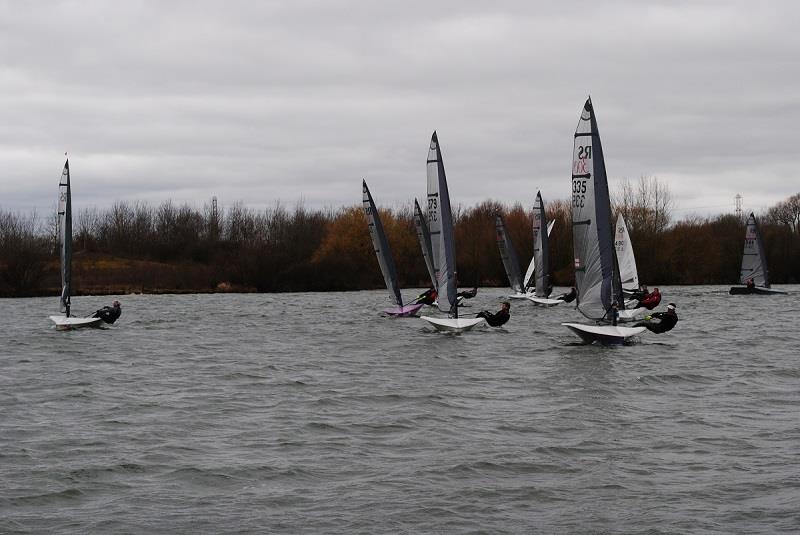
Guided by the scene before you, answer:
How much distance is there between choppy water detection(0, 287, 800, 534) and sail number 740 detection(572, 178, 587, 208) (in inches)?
158

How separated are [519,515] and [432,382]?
1120cm

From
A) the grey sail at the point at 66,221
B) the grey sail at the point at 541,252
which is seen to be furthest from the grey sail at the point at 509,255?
the grey sail at the point at 66,221

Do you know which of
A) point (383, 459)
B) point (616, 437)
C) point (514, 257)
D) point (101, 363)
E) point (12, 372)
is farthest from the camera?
point (514, 257)

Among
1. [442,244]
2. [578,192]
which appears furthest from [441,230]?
[578,192]

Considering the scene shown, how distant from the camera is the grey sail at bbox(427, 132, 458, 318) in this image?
1314 inches

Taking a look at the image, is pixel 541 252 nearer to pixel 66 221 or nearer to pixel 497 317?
pixel 497 317

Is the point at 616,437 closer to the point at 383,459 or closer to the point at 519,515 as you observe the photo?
the point at 383,459

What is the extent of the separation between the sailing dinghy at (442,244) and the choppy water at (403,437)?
3.35ft

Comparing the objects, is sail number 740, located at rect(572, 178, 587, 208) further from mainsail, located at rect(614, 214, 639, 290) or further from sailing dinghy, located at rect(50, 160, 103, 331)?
mainsail, located at rect(614, 214, 639, 290)

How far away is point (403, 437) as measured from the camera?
16594mm

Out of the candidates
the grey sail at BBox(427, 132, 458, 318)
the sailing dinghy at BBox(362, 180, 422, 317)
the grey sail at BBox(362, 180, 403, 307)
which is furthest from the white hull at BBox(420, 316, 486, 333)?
the grey sail at BBox(362, 180, 403, 307)

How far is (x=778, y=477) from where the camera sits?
13.5 m

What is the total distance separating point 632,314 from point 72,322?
786 inches

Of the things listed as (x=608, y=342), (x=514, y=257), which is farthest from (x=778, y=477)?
(x=514, y=257)
